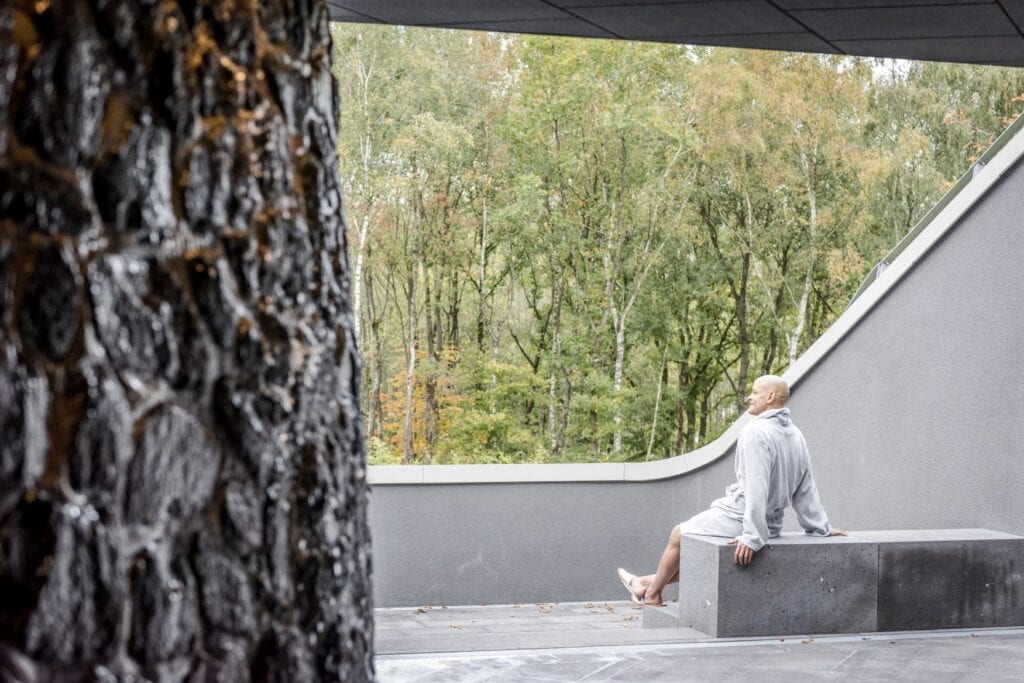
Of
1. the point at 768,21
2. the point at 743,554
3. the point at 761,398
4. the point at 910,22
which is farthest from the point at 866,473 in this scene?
the point at 768,21

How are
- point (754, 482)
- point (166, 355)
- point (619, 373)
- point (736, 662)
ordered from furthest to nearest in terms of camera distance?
point (619, 373), point (754, 482), point (736, 662), point (166, 355)

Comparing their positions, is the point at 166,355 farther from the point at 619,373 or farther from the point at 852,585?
the point at 619,373

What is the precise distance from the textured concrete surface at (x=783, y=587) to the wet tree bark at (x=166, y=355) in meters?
Result: 5.46

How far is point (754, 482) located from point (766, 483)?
84 millimetres

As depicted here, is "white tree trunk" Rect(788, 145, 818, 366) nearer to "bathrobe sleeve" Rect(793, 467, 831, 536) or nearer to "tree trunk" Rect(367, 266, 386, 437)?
"tree trunk" Rect(367, 266, 386, 437)

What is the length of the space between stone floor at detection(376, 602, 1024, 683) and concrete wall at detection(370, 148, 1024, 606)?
1497 mm

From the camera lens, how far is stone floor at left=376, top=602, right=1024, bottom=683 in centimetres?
Answer: 551

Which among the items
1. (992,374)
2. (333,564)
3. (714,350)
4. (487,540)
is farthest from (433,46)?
(333,564)

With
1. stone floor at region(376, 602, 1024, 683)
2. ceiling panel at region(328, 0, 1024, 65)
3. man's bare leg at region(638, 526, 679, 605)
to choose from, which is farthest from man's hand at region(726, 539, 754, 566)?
ceiling panel at region(328, 0, 1024, 65)

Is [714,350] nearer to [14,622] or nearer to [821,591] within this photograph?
[821,591]

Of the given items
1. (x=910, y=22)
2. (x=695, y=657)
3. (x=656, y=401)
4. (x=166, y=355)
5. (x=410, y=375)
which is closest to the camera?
(x=166, y=355)

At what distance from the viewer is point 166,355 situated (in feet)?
4.25

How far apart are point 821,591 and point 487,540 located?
4049 millimetres

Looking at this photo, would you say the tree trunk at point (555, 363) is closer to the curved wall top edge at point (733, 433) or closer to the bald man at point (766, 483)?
the curved wall top edge at point (733, 433)
